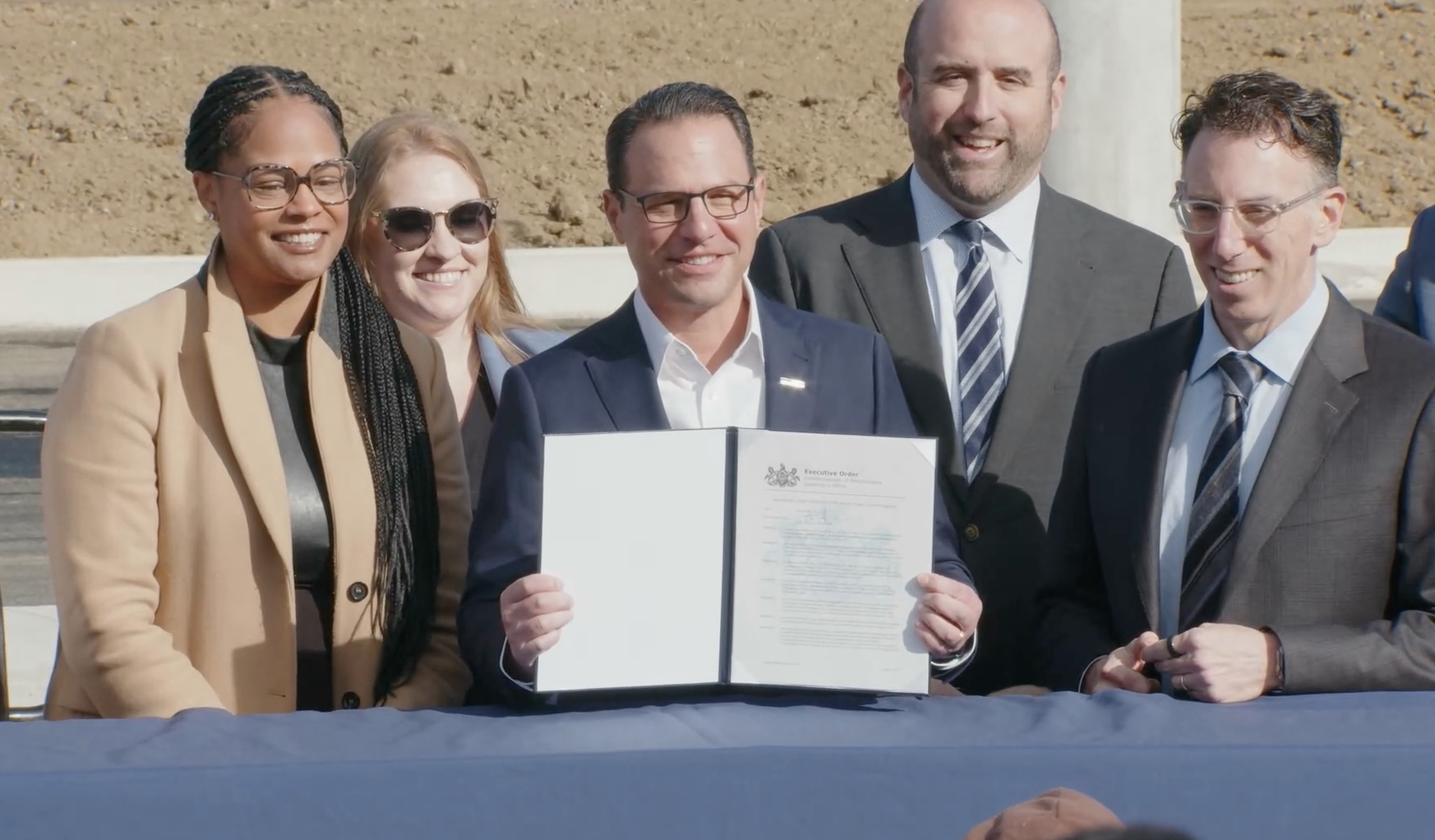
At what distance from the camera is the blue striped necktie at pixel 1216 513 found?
3.42 m

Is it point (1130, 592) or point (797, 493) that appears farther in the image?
point (1130, 592)

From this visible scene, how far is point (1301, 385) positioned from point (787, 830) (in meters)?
1.20

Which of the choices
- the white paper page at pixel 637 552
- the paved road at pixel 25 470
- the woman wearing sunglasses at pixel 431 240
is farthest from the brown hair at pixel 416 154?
the paved road at pixel 25 470

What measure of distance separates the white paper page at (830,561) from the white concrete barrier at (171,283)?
7.67m

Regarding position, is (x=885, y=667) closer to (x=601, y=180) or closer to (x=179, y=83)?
(x=601, y=180)

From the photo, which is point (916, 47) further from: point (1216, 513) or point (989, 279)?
point (1216, 513)

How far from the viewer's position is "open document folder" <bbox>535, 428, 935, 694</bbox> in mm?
3068

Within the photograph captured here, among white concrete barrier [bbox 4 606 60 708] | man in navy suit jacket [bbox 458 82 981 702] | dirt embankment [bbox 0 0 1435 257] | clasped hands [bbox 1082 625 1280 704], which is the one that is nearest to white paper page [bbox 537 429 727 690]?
man in navy suit jacket [bbox 458 82 981 702]

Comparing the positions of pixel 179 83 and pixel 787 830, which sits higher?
pixel 179 83

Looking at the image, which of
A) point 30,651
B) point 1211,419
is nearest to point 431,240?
point 1211,419

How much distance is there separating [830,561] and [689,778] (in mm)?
404

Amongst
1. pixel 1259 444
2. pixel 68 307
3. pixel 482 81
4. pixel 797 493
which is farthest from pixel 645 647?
pixel 482 81

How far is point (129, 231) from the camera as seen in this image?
53.5ft

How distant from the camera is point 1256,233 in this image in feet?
11.1
